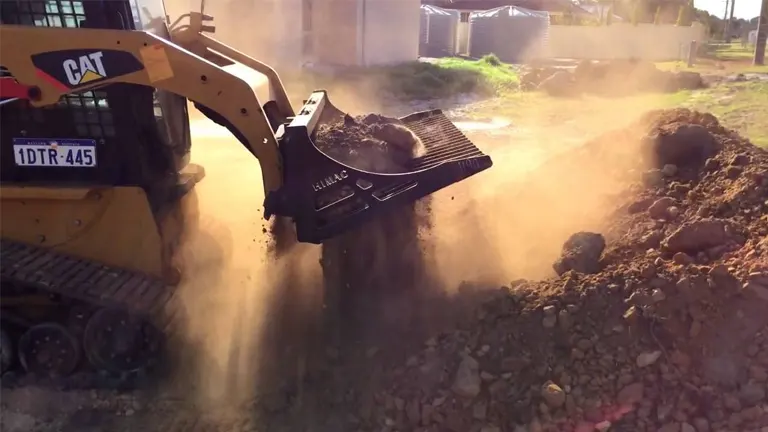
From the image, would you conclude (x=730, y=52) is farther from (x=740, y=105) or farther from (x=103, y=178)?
(x=103, y=178)

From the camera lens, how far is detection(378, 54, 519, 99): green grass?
61.9 ft

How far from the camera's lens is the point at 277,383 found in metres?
4.75

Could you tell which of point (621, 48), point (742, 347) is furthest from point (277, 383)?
point (621, 48)

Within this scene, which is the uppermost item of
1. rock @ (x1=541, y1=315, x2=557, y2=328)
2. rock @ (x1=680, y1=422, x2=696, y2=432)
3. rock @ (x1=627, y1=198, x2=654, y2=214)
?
rock @ (x1=627, y1=198, x2=654, y2=214)

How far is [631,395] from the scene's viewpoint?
4.07 metres

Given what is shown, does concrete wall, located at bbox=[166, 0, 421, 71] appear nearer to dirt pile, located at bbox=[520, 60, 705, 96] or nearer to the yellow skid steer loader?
dirt pile, located at bbox=[520, 60, 705, 96]

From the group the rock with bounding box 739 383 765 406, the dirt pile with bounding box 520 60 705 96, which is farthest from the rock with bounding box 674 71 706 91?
the rock with bounding box 739 383 765 406

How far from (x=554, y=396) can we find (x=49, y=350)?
10.6 ft

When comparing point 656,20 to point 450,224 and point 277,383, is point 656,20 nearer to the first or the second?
point 450,224

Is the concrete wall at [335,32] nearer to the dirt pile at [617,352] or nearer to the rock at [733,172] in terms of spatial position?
the rock at [733,172]

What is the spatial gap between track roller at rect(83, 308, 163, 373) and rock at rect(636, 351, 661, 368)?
3.03 m

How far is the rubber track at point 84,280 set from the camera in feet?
15.2

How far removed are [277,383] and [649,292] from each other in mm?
2393

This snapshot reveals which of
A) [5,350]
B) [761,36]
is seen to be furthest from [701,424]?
[761,36]
